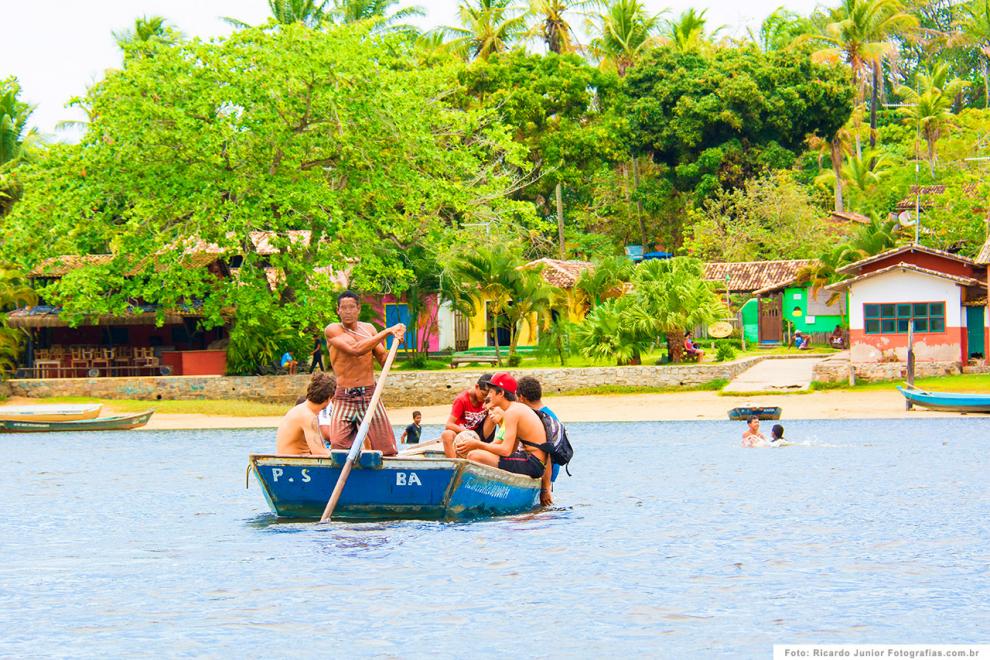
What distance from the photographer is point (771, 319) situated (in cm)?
5881

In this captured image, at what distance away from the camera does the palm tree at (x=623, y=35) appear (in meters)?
70.1

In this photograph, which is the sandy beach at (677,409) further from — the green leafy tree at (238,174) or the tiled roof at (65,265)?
the tiled roof at (65,265)

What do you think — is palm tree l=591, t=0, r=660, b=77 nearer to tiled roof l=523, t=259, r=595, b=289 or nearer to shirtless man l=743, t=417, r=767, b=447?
tiled roof l=523, t=259, r=595, b=289

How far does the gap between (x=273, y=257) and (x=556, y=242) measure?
28470 mm

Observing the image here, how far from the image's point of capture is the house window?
42250 mm

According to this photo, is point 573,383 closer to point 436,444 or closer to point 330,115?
point 330,115

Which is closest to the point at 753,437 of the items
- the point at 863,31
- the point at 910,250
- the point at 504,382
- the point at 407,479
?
the point at 504,382

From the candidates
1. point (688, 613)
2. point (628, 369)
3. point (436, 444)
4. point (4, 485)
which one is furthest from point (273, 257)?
point (688, 613)

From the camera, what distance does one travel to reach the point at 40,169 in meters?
40.9

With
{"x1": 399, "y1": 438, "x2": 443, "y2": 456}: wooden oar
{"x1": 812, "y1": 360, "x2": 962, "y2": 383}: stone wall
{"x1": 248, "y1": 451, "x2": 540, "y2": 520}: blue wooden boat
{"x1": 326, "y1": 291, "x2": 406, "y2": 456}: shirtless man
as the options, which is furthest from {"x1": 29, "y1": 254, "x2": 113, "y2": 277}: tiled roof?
{"x1": 326, "y1": 291, "x2": 406, "y2": 456}: shirtless man

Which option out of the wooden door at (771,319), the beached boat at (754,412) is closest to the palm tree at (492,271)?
the beached boat at (754,412)

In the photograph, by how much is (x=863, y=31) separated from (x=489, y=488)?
6012cm

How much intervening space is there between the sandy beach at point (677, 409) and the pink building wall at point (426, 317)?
27.7 feet

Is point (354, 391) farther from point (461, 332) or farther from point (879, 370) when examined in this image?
point (461, 332)
